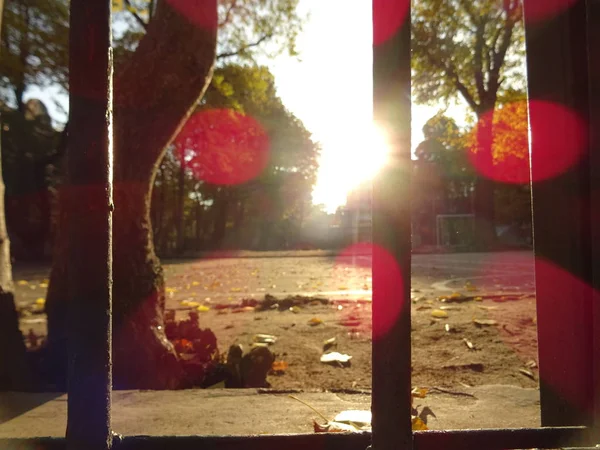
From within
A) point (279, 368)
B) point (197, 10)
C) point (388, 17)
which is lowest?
point (279, 368)

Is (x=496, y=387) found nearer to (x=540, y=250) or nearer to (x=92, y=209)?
(x=540, y=250)

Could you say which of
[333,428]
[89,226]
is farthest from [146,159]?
[89,226]

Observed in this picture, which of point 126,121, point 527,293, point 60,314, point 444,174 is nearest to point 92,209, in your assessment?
point 126,121

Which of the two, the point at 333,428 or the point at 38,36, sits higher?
the point at 38,36

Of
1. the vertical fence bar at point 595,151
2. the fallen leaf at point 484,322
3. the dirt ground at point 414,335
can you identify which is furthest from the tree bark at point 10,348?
the fallen leaf at point 484,322

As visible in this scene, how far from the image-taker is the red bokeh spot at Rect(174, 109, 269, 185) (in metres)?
19.6

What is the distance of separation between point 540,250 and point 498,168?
76.9 feet

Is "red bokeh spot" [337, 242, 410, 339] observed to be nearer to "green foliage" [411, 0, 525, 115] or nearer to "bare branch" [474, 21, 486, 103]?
"green foliage" [411, 0, 525, 115]

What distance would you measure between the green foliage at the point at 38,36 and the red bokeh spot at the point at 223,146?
6856 mm

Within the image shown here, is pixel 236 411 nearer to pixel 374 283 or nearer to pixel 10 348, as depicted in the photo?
pixel 10 348

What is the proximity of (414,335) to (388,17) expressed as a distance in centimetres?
346

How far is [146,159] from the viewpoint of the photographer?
2.99 meters

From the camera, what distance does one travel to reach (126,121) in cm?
300

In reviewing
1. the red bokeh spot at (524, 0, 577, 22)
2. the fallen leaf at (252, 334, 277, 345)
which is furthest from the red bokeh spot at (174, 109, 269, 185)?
the red bokeh spot at (524, 0, 577, 22)
